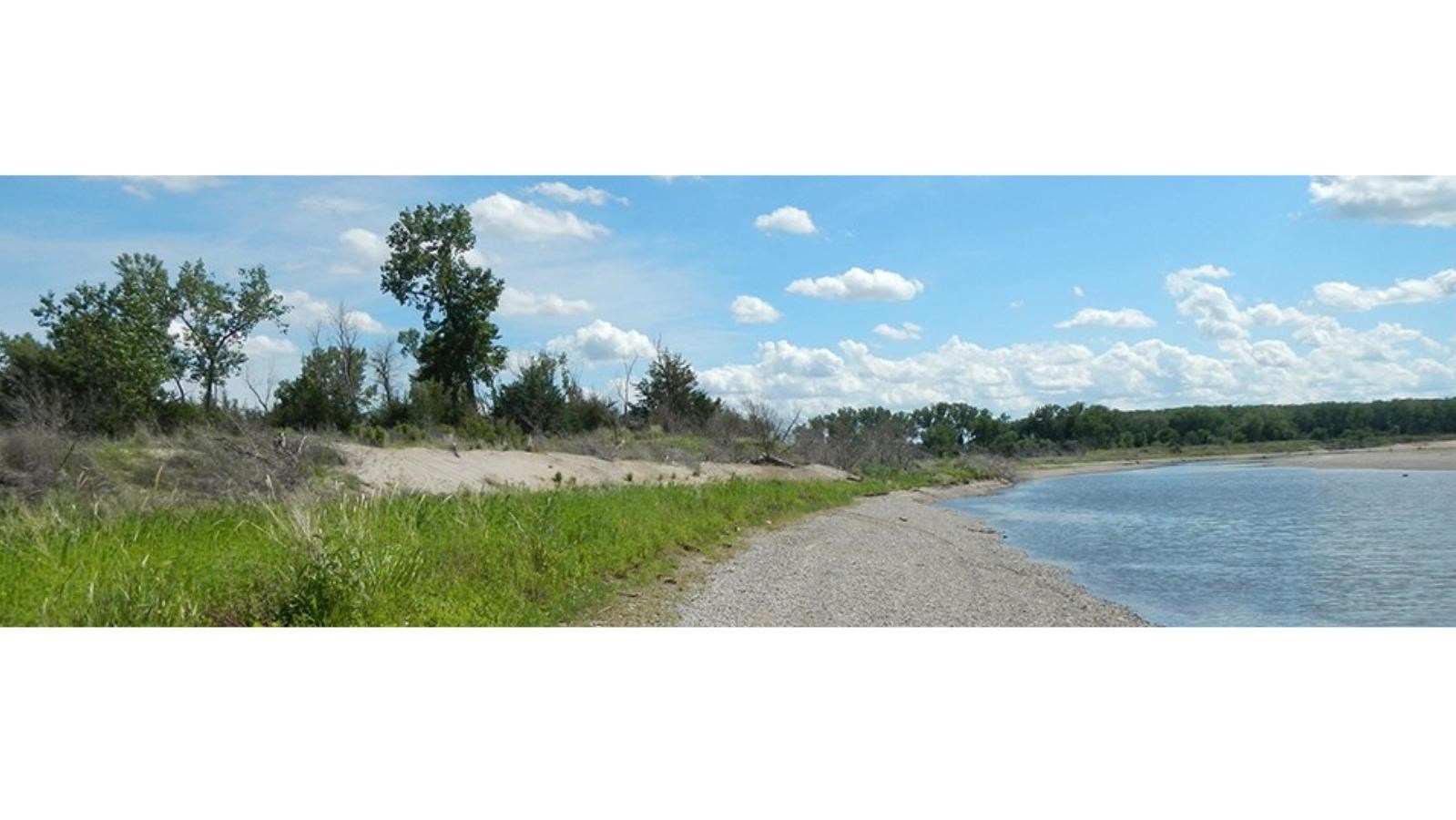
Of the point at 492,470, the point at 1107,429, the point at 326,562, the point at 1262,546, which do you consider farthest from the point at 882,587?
the point at 1107,429

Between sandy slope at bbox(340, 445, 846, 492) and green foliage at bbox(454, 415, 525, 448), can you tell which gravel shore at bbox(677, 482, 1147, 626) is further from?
green foliage at bbox(454, 415, 525, 448)

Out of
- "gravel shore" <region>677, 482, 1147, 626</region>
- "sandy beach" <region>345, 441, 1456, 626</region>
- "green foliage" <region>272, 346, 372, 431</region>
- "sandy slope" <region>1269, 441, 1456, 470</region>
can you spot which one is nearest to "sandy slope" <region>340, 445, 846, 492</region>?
"sandy beach" <region>345, 441, 1456, 626</region>

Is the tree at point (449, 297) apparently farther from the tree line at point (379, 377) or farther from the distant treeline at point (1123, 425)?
the distant treeline at point (1123, 425)

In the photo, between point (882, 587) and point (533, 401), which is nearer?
point (882, 587)

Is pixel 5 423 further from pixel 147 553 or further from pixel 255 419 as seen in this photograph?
pixel 147 553

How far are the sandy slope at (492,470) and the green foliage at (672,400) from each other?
865cm

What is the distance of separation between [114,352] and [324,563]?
1871 cm

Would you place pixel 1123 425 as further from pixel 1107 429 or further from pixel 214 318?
pixel 214 318

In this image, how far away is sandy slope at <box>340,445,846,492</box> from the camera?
2205 cm

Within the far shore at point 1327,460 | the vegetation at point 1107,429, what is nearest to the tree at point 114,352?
the vegetation at point 1107,429

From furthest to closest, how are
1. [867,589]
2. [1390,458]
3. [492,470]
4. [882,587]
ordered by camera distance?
[1390,458] → [492,470] → [882,587] → [867,589]

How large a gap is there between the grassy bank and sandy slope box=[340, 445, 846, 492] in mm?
5051

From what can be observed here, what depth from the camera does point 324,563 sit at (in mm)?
8883

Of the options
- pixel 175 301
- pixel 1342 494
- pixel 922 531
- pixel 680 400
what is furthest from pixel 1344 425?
pixel 175 301
